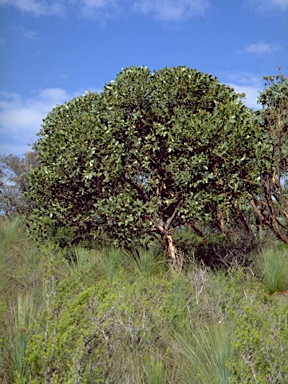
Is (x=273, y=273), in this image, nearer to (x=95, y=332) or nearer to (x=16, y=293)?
(x=16, y=293)

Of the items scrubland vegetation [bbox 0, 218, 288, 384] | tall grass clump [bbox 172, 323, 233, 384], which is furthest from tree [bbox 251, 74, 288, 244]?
tall grass clump [bbox 172, 323, 233, 384]

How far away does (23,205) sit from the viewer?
18.1m

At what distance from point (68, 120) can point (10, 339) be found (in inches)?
224

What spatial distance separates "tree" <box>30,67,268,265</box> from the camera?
341 inches

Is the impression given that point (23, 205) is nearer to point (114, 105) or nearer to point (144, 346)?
point (114, 105)

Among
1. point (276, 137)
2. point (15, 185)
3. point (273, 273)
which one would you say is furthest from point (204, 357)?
point (15, 185)

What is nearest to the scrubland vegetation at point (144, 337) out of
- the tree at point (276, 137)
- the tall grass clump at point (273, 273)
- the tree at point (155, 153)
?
the tall grass clump at point (273, 273)

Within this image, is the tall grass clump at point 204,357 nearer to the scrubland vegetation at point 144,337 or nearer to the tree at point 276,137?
the scrubland vegetation at point 144,337

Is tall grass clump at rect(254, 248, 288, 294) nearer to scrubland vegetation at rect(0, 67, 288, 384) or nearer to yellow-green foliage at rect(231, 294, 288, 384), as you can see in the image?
scrubland vegetation at rect(0, 67, 288, 384)

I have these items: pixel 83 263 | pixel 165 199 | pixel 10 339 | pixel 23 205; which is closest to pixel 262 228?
pixel 165 199

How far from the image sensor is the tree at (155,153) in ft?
28.4

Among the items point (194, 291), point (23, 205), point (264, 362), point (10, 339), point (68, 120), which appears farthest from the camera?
point (23, 205)

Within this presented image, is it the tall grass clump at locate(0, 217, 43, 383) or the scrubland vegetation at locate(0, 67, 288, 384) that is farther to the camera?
the scrubland vegetation at locate(0, 67, 288, 384)

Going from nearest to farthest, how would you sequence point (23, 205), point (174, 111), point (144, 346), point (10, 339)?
point (10, 339) < point (144, 346) < point (174, 111) < point (23, 205)
